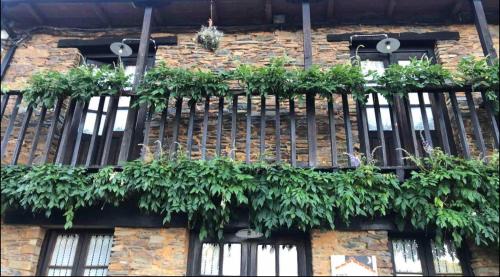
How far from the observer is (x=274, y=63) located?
5.12m

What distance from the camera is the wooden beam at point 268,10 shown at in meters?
6.48

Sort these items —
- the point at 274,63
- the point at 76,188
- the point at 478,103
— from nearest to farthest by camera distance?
the point at 76,188 < the point at 274,63 < the point at 478,103

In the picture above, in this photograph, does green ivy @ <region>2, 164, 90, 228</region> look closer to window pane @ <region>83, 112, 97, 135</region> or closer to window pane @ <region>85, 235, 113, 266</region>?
window pane @ <region>85, 235, 113, 266</region>

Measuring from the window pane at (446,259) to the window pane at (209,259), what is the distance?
2.52m

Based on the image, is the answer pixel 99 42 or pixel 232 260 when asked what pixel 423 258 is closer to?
pixel 232 260

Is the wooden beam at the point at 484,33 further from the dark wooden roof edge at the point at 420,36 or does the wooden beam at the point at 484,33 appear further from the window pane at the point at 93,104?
the window pane at the point at 93,104

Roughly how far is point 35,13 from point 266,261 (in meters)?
5.38

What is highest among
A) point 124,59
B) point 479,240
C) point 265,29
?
point 265,29

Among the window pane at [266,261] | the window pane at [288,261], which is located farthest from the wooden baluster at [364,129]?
the window pane at [266,261]

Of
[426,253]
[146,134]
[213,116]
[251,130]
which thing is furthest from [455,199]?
→ [146,134]

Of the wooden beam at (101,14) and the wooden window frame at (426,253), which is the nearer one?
the wooden window frame at (426,253)

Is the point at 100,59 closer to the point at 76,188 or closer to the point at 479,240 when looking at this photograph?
the point at 76,188

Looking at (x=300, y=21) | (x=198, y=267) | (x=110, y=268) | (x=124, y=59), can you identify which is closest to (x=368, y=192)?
(x=198, y=267)

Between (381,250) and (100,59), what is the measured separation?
516 cm
